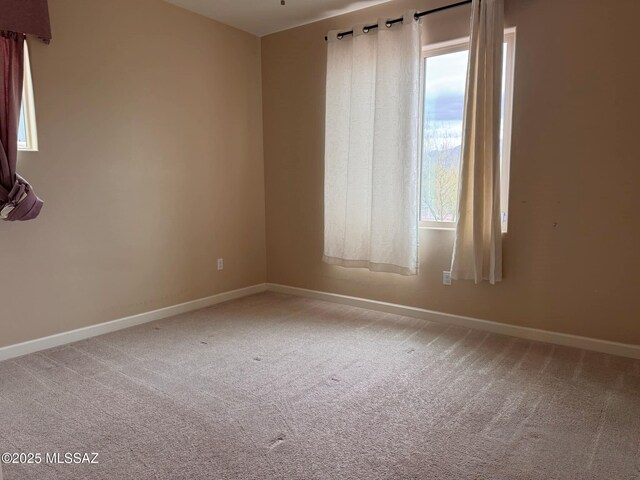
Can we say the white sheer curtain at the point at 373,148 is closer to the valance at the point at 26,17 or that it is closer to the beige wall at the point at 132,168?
the beige wall at the point at 132,168

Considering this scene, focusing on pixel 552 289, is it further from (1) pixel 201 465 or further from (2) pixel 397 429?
(1) pixel 201 465

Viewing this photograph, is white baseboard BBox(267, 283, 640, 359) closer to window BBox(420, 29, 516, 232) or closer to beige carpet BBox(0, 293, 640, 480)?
beige carpet BBox(0, 293, 640, 480)

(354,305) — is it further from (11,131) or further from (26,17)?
(26,17)

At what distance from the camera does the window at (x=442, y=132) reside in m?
3.44

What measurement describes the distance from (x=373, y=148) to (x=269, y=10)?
1565 mm

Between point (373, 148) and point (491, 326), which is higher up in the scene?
point (373, 148)

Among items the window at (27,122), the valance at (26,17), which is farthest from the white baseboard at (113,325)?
the valance at (26,17)

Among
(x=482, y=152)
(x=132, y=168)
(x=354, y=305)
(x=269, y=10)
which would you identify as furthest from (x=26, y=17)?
(x=354, y=305)

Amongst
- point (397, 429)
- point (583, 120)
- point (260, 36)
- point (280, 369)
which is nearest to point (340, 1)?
point (260, 36)

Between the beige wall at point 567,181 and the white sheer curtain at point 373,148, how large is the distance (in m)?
0.23

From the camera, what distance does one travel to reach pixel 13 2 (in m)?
2.71

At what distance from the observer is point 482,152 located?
3172 mm

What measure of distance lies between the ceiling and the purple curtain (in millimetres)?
1414

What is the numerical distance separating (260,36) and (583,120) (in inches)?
126
